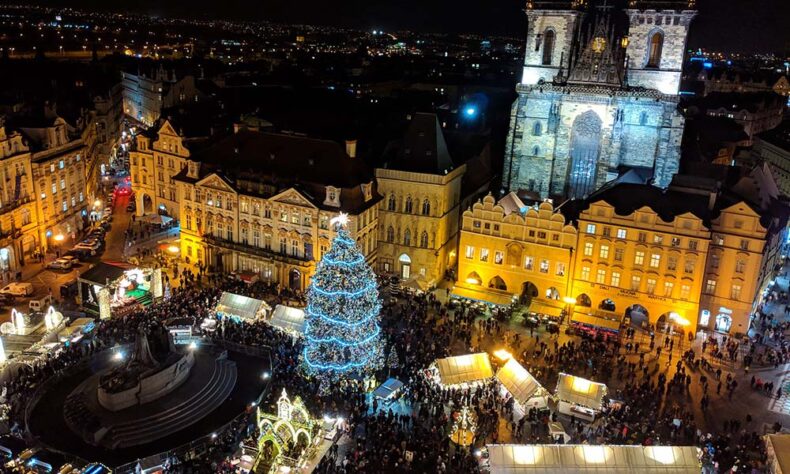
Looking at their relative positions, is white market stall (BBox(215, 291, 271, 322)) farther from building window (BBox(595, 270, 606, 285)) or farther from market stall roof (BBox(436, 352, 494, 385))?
building window (BBox(595, 270, 606, 285))

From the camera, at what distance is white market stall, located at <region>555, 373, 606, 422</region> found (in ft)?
145

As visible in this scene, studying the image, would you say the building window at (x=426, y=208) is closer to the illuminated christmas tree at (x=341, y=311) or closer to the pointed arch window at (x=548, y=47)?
the illuminated christmas tree at (x=341, y=311)

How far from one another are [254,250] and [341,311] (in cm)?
2283

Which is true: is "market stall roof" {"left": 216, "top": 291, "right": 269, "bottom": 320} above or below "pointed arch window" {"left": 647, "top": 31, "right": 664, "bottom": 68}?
below

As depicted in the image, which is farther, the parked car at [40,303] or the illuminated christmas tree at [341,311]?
the parked car at [40,303]

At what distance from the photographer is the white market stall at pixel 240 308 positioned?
5525 cm

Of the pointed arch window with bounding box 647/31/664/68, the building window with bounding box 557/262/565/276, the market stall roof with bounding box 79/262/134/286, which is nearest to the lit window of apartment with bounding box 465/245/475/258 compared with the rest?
the building window with bounding box 557/262/565/276

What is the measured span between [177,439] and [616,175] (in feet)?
168

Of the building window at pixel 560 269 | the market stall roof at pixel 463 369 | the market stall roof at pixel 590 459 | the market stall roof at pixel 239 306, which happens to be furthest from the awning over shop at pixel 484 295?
the market stall roof at pixel 590 459

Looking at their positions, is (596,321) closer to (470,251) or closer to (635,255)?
(635,255)

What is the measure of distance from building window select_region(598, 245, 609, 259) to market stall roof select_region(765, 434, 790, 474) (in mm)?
25315

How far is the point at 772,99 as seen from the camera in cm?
12888

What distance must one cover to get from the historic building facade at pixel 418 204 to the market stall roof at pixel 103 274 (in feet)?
79.4

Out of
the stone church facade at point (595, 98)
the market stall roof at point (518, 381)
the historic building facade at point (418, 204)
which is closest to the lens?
the market stall roof at point (518, 381)
